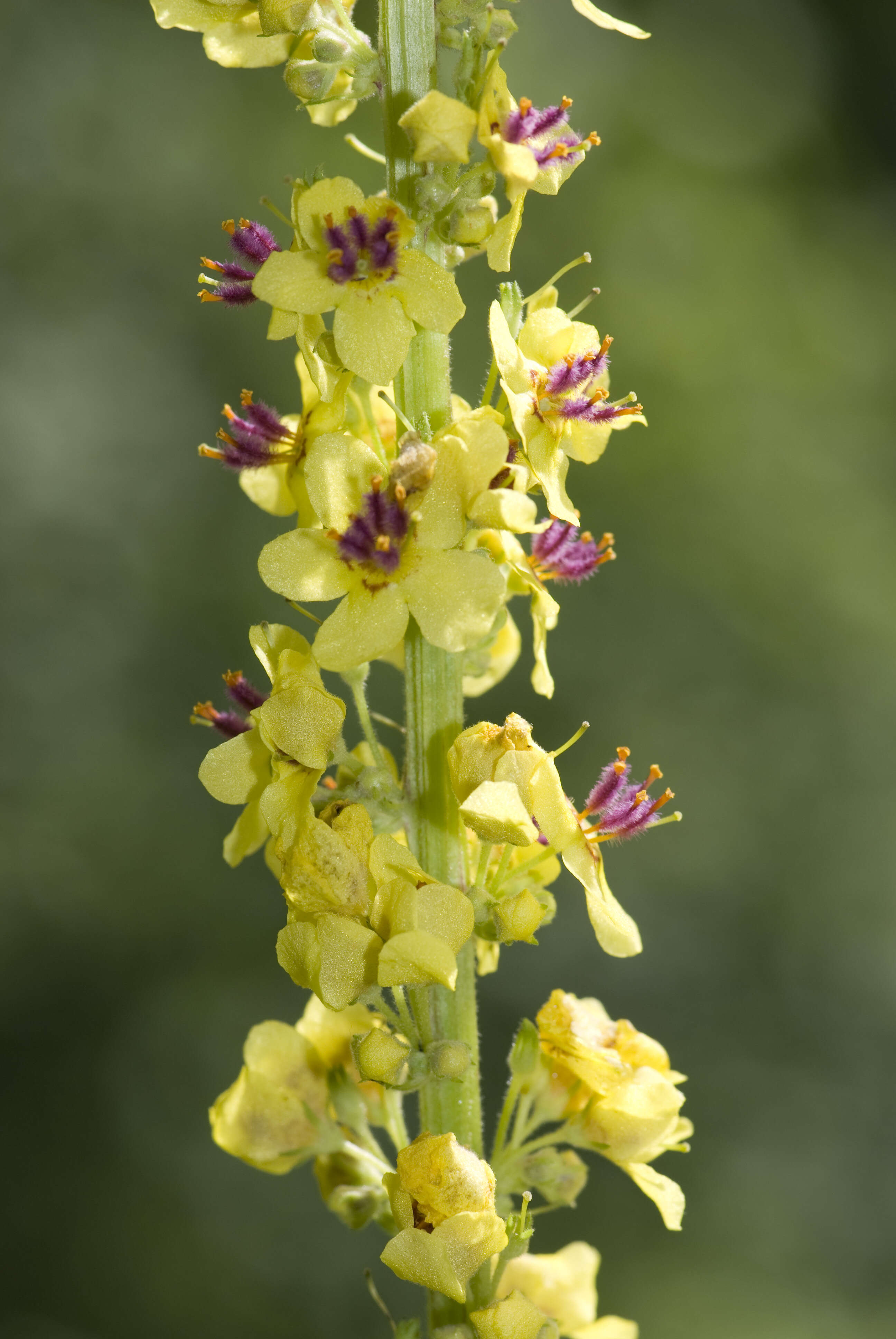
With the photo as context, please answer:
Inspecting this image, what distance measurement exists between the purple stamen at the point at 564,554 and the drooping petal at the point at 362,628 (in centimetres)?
36

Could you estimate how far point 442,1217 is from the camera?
1.42 metres

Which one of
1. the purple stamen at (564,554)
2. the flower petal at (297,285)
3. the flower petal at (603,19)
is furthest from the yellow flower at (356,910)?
the flower petal at (603,19)

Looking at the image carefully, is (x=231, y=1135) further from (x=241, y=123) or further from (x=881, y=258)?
(x=881, y=258)

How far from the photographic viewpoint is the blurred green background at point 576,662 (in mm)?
5164

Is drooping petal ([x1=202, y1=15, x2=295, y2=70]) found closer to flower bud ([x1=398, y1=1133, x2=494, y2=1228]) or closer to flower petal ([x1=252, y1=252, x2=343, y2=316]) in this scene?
flower petal ([x1=252, y1=252, x2=343, y2=316])

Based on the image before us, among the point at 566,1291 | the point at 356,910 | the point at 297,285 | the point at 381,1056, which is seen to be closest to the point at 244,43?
the point at 297,285

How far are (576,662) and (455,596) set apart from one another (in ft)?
13.3

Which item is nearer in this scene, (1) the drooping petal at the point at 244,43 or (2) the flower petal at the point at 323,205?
(2) the flower petal at the point at 323,205

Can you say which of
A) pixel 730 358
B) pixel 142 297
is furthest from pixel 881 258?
pixel 142 297

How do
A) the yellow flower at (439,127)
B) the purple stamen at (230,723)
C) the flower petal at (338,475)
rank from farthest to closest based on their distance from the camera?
the purple stamen at (230,723) → the flower petal at (338,475) → the yellow flower at (439,127)

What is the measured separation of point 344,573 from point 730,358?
4.67 m

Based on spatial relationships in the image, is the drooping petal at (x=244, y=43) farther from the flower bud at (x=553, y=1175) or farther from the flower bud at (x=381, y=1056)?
→ the flower bud at (x=553, y=1175)

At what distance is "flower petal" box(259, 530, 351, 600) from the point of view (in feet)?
4.77

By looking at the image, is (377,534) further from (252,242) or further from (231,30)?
(231,30)
